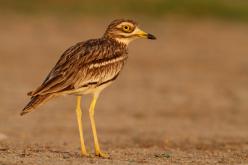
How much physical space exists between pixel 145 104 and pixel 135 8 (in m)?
19.3

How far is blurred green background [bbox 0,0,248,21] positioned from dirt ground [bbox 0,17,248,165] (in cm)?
402

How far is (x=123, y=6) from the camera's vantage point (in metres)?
35.1

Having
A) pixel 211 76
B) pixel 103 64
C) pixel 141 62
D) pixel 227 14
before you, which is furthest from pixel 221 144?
pixel 227 14

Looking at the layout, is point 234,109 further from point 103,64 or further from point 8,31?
point 8,31

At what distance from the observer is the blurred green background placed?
34156mm

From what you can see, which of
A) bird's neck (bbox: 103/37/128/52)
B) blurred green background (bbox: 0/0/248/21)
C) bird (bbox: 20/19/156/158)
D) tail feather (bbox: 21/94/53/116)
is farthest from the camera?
blurred green background (bbox: 0/0/248/21)

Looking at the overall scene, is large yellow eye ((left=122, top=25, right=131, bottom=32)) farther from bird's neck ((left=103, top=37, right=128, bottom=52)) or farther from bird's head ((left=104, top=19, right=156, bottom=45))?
bird's neck ((left=103, top=37, right=128, bottom=52))

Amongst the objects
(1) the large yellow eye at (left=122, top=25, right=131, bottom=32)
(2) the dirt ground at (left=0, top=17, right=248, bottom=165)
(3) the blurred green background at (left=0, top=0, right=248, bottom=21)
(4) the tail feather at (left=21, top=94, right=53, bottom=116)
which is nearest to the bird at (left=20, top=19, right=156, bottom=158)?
(4) the tail feather at (left=21, top=94, right=53, bottom=116)

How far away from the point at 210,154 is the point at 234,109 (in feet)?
18.4

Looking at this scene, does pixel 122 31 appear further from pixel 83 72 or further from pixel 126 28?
pixel 83 72

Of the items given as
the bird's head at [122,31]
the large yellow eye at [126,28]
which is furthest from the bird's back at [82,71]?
the large yellow eye at [126,28]

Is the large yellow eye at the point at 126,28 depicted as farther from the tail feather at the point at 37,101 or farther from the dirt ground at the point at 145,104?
the tail feather at the point at 37,101

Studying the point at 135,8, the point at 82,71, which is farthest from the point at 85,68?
the point at 135,8

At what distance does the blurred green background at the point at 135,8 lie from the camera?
34.2 meters
